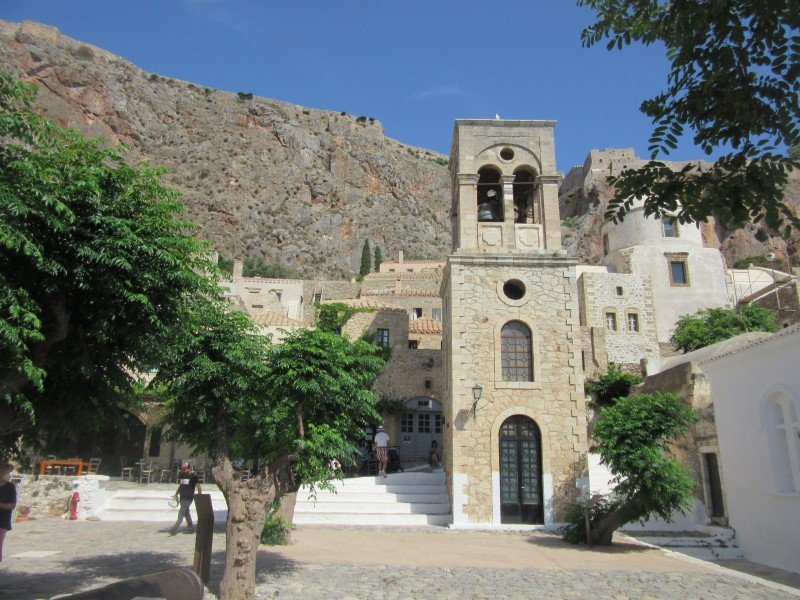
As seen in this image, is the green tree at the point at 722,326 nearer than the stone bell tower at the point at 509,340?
No

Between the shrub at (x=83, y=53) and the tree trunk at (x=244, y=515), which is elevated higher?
the shrub at (x=83, y=53)

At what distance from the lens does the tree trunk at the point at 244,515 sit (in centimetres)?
750

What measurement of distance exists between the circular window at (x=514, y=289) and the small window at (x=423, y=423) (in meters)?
11.6

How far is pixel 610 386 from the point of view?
2906 cm

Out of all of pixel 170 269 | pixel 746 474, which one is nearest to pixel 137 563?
pixel 170 269

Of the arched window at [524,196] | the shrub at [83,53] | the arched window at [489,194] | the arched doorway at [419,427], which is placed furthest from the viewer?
the shrub at [83,53]

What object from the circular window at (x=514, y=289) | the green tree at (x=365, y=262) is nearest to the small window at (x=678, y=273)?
the circular window at (x=514, y=289)

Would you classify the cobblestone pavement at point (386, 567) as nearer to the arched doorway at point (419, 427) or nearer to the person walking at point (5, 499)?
the person walking at point (5, 499)

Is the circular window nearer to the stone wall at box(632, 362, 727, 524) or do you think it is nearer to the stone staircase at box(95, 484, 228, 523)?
the stone wall at box(632, 362, 727, 524)

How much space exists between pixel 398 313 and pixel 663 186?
82.1ft

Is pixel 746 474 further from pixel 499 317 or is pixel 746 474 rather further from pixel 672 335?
pixel 672 335

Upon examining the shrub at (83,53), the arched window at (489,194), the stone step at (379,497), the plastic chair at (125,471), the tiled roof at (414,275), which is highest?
the shrub at (83,53)

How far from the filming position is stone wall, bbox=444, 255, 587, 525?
15891 mm

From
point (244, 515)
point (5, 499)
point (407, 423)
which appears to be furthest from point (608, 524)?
point (407, 423)
